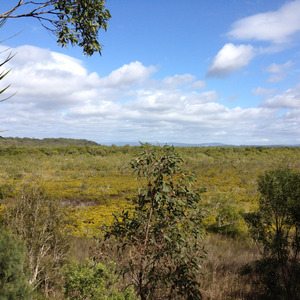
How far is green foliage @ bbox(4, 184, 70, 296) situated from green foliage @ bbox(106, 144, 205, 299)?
6241 millimetres

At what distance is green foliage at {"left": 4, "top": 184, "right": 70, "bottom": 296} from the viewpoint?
8.70 meters

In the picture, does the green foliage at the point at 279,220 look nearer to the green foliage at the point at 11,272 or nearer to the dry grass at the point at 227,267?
the dry grass at the point at 227,267

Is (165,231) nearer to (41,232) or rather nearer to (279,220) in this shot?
(279,220)

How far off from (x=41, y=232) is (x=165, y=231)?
7309 mm

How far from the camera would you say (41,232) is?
8.99 metres

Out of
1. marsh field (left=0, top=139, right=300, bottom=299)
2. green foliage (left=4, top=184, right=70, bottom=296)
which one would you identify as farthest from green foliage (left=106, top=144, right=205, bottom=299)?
green foliage (left=4, top=184, right=70, bottom=296)

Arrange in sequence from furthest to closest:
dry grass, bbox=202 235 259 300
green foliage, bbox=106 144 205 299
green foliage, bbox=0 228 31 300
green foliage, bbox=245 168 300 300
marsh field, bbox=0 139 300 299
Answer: marsh field, bbox=0 139 300 299
dry grass, bbox=202 235 259 300
green foliage, bbox=245 168 300 300
green foliage, bbox=0 228 31 300
green foliage, bbox=106 144 205 299

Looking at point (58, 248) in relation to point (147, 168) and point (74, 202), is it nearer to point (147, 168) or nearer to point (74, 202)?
point (147, 168)

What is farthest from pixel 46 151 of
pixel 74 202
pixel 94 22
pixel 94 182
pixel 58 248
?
pixel 94 22

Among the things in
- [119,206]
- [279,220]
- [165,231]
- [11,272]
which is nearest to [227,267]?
[279,220]

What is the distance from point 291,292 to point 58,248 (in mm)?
9291

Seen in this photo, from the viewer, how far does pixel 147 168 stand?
375 cm

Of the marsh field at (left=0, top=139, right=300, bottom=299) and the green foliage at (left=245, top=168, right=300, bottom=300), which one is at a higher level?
the green foliage at (left=245, top=168, right=300, bottom=300)

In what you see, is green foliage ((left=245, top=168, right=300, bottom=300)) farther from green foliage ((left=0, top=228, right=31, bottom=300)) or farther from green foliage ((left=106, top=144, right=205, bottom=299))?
green foliage ((left=0, top=228, right=31, bottom=300))
